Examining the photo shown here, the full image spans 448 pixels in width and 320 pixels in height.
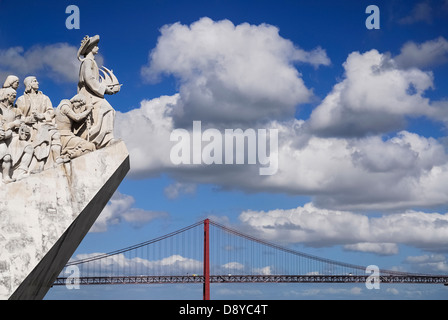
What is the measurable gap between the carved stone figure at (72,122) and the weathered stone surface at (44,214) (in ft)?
0.55

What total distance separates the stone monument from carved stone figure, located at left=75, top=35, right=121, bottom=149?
0.5 inches

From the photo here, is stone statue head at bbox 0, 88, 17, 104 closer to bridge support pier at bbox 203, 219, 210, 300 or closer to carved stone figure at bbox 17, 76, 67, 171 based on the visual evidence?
carved stone figure at bbox 17, 76, 67, 171

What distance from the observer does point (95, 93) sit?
8.98 meters

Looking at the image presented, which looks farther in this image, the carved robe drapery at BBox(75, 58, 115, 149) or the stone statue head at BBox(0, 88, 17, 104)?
the carved robe drapery at BBox(75, 58, 115, 149)

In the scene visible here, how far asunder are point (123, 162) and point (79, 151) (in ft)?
1.78

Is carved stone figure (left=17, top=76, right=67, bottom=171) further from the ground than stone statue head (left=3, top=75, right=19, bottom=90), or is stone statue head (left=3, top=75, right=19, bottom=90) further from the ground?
stone statue head (left=3, top=75, right=19, bottom=90)

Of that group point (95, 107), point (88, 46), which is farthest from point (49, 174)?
point (88, 46)

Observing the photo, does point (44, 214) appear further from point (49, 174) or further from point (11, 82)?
point (11, 82)

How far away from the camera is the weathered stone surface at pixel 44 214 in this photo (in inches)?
306

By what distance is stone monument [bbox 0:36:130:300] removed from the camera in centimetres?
784

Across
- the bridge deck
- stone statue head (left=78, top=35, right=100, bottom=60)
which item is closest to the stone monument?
stone statue head (left=78, top=35, right=100, bottom=60)

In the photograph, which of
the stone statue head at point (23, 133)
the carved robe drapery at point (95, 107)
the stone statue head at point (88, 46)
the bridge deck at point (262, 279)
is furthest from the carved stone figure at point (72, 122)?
the bridge deck at point (262, 279)

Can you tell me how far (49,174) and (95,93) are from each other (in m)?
1.40
